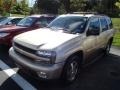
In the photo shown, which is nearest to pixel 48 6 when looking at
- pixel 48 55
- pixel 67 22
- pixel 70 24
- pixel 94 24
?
pixel 94 24

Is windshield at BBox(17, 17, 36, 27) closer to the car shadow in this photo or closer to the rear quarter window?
the rear quarter window

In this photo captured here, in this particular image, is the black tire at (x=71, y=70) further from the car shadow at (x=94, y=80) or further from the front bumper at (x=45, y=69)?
the front bumper at (x=45, y=69)

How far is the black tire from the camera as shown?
5.57 m

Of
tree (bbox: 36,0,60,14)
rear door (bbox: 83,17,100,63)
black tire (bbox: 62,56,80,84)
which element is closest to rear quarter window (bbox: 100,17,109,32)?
rear door (bbox: 83,17,100,63)

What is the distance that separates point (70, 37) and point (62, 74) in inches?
39.2

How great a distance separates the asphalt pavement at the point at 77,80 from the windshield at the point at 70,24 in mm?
1370

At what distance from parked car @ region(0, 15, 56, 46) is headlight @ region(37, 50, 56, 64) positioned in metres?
3.74

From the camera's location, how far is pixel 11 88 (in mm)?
5547

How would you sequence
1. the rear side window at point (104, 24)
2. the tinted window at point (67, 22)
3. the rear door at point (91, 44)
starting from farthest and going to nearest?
the rear side window at point (104, 24) → the tinted window at point (67, 22) → the rear door at point (91, 44)

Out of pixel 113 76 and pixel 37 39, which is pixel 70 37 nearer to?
pixel 37 39

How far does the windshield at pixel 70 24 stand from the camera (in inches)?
258

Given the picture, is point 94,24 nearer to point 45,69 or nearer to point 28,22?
point 45,69

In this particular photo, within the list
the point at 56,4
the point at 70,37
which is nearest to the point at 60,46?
the point at 70,37

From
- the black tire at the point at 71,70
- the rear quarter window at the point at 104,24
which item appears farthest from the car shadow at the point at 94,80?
the rear quarter window at the point at 104,24
